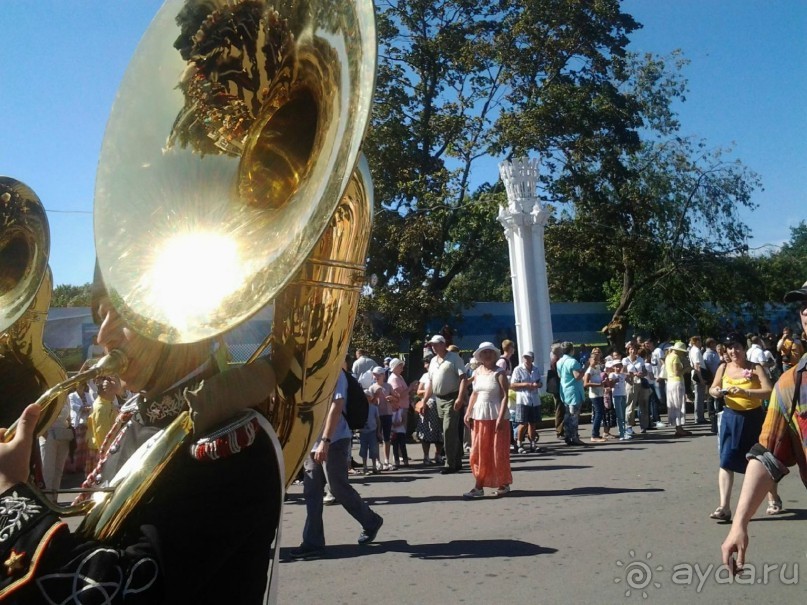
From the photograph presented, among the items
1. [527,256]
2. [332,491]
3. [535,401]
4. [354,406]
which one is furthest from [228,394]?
[527,256]

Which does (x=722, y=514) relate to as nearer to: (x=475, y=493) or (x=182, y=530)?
(x=475, y=493)

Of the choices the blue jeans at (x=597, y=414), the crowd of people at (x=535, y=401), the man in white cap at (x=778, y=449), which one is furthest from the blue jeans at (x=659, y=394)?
the man in white cap at (x=778, y=449)

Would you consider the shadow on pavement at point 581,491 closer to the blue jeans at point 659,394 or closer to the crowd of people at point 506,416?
the crowd of people at point 506,416

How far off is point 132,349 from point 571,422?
10497mm

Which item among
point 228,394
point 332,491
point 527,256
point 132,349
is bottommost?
point 332,491

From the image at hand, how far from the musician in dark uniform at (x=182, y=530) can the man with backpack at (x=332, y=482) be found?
147 inches

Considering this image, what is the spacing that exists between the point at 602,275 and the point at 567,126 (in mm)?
18817

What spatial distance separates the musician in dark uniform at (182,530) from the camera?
1.38 meters

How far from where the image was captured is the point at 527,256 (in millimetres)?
15992

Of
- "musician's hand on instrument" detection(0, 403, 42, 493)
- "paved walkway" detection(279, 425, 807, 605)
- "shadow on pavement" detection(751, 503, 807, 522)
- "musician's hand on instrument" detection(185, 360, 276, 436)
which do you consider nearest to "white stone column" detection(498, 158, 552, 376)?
"paved walkway" detection(279, 425, 807, 605)

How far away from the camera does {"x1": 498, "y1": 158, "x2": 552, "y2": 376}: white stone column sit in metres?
15.9

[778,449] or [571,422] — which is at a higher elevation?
[778,449]

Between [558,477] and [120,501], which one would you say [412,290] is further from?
[120,501]

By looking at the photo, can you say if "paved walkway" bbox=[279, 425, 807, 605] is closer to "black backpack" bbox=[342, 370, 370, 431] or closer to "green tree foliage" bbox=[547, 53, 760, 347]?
"black backpack" bbox=[342, 370, 370, 431]
